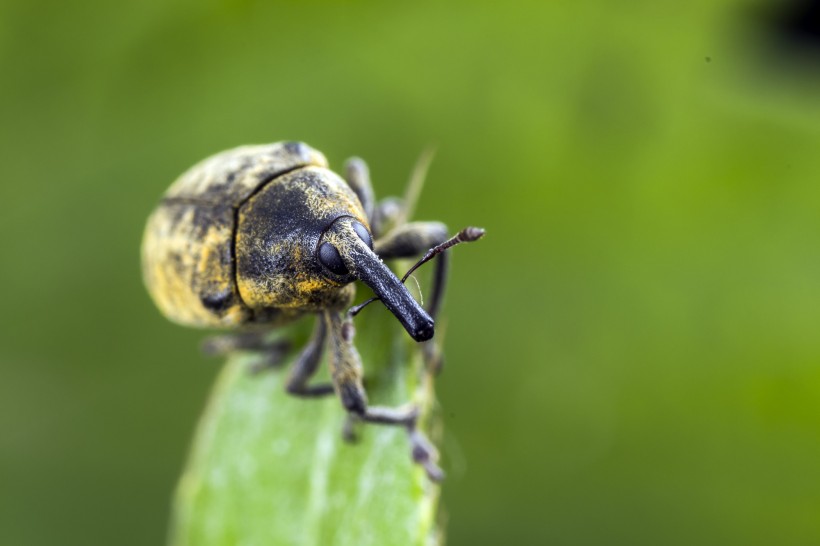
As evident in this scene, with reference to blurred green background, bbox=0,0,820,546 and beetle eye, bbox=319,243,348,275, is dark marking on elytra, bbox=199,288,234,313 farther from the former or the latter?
blurred green background, bbox=0,0,820,546

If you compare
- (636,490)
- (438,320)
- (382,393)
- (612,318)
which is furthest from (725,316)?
(382,393)

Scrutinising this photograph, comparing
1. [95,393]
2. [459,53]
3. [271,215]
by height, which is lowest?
[95,393]

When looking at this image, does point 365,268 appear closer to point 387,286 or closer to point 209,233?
point 387,286

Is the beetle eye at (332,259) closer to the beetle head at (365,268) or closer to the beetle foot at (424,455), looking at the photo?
the beetle head at (365,268)

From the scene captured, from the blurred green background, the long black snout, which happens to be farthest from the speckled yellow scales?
the blurred green background

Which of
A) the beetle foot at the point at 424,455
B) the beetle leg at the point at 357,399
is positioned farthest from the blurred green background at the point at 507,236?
the beetle foot at the point at 424,455

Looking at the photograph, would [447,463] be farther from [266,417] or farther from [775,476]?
[775,476]

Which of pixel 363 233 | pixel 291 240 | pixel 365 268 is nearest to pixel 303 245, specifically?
pixel 291 240
